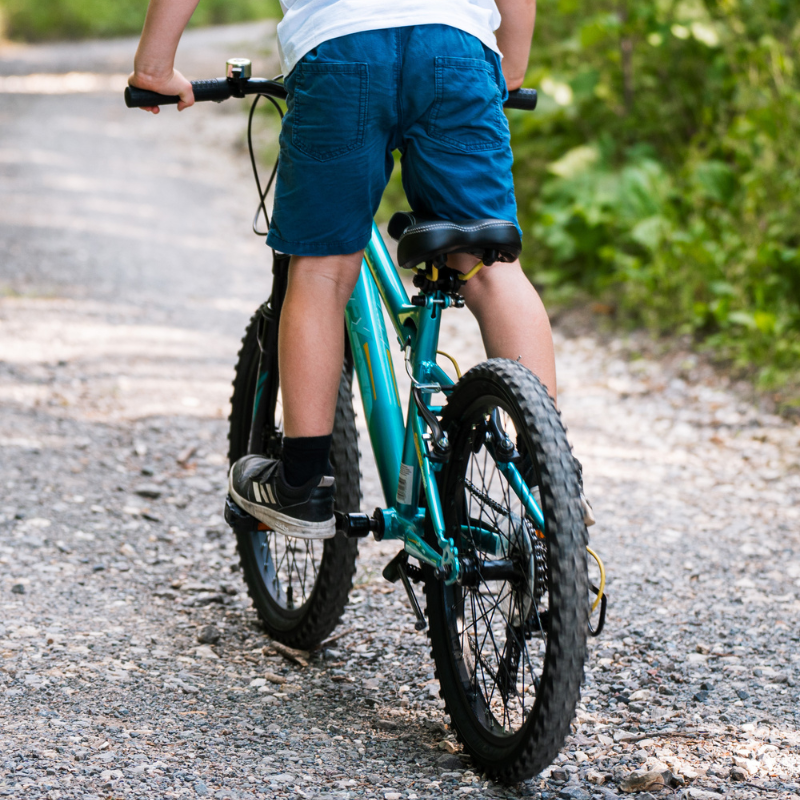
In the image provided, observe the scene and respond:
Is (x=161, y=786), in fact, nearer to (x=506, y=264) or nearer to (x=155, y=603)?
(x=155, y=603)

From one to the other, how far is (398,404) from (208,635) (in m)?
0.84

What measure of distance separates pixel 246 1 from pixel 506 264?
26051mm

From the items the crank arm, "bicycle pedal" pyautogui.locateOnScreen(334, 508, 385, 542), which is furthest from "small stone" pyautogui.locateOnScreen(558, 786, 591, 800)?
"bicycle pedal" pyautogui.locateOnScreen(334, 508, 385, 542)

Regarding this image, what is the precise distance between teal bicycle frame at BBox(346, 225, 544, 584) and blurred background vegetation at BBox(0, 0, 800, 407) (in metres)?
2.79

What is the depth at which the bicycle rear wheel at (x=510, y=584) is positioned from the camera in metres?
1.67

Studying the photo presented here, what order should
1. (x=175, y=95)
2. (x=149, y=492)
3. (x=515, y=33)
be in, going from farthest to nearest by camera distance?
1. (x=149, y=492)
2. (x=515, y=33)
3. (x=175, y=95)

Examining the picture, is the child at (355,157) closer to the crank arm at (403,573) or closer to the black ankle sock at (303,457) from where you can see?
the black ankle sock at (303,457)

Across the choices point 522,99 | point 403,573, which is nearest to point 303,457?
point 403,573

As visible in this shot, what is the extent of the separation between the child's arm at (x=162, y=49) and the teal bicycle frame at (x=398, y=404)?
56cm

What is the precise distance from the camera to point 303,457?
6.89 ft

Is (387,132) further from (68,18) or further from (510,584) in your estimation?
(68,18)

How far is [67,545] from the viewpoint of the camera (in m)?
2.98

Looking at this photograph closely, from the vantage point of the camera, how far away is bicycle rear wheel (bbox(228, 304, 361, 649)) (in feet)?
7.83

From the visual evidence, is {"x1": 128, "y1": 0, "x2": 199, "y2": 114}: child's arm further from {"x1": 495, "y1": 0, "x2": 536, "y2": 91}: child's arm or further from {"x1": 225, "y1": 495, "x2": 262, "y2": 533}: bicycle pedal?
{"x1": 225, "y1": 495, "x2": 262, "y2": 533}: bicycle pedal
